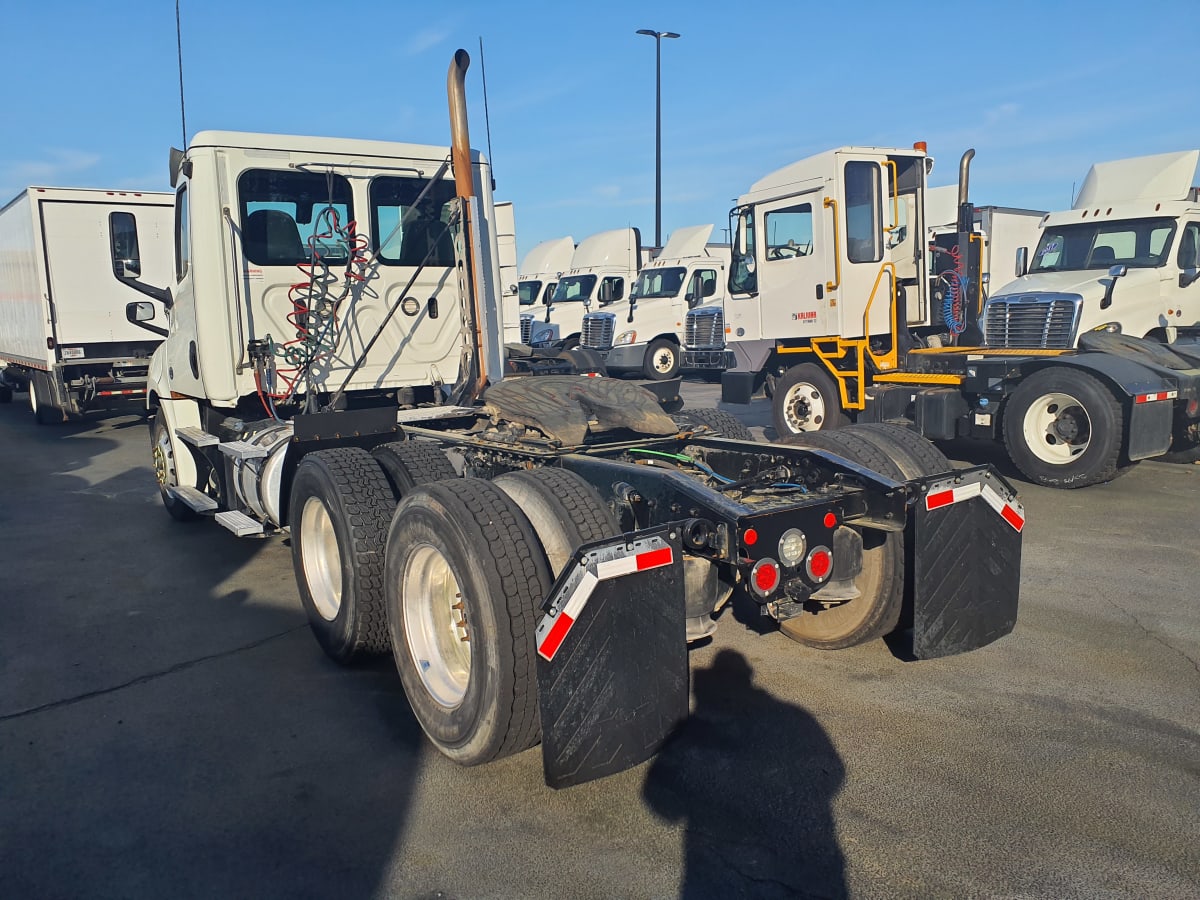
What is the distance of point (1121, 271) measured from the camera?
10.2 m

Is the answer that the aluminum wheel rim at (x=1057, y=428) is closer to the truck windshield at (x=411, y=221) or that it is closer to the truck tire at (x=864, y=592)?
the truck tire at (x=864, y=592)

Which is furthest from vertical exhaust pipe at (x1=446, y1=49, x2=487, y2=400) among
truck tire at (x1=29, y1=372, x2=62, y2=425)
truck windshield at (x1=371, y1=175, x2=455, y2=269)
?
truck tire at (x1=29, y1=372, x2=62, y2=425)

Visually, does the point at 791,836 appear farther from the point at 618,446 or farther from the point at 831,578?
the point at 618,446

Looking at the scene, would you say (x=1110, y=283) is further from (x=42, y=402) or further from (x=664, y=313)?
(x=42, y=402)

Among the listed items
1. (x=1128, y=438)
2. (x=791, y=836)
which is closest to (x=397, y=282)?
(x=791, y=836)

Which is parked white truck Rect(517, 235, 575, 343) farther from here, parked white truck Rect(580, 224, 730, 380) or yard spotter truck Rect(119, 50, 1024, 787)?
yard spotter truck Rect(119, 50, 1024, 787)

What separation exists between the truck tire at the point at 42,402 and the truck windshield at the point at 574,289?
41.9 ft

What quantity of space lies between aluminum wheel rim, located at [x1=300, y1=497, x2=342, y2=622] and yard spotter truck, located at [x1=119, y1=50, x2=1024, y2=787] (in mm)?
13

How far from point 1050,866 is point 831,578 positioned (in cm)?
128

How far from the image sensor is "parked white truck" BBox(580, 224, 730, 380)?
72.0 ft

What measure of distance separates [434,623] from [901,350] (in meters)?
9.04

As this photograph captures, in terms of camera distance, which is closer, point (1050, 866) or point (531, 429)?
point (1050, 866)

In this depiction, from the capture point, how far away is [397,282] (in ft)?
23.0

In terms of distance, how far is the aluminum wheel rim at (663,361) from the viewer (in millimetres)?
22266
